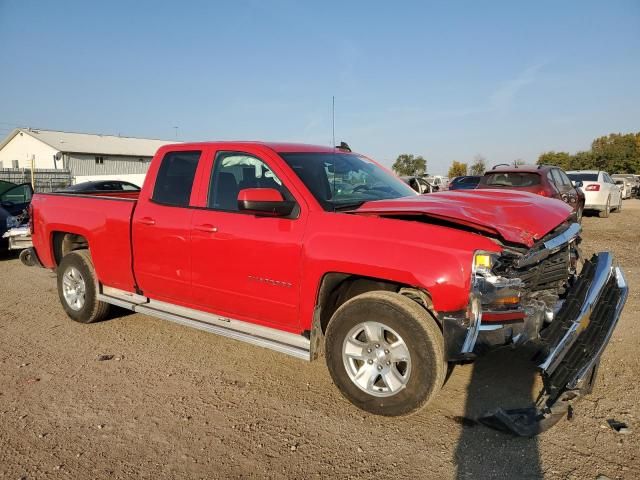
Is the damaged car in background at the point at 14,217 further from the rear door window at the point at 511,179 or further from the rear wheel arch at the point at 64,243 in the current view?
the rear door window at the point at 511,179

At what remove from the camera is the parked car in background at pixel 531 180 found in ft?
36.9

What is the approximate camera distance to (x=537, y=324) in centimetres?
335

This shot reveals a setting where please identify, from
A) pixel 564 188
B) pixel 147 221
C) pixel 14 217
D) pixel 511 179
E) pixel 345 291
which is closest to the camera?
pixel 345 291

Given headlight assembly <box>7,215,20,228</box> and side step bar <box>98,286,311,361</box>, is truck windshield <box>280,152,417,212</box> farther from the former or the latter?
headlight assembly <box>7,215,20,228</box>

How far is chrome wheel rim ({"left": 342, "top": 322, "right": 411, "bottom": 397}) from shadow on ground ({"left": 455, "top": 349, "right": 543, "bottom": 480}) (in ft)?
1.75

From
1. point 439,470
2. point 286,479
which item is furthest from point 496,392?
point 286,479

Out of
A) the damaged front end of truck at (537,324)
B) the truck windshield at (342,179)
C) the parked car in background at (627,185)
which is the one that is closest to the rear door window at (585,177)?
the truck windshield at (342,179)

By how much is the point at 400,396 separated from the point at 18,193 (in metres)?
11.1

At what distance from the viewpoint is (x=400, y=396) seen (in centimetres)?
336

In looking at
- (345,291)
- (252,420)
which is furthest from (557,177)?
(252,420)

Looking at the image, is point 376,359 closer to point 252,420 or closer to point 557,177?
point 252,420

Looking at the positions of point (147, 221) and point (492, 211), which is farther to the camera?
point (147, 221)

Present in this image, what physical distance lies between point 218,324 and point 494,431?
2281 mm

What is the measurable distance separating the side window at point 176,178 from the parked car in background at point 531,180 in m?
8.60
